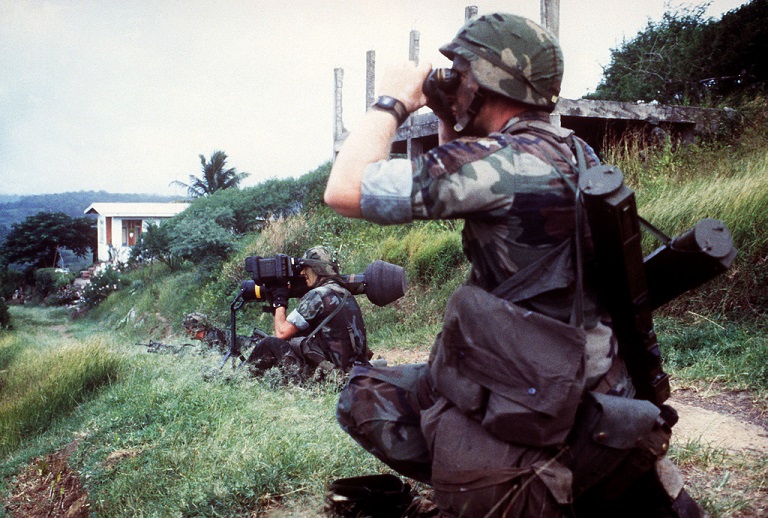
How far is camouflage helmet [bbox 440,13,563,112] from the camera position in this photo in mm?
1911

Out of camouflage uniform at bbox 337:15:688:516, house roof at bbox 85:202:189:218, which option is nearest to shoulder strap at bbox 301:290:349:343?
camouflage uniform at bbox 337:15:688:516

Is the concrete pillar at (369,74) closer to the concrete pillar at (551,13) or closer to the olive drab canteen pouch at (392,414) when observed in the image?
the concrete pillar at (551,13)

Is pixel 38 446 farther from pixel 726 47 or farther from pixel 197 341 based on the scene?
pixel 726 47

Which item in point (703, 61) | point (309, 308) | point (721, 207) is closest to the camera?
point (309, 308)

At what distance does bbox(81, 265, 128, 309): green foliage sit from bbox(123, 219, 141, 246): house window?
11866 millimetres

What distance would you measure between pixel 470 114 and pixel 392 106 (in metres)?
0.27

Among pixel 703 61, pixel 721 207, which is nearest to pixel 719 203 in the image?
pixel 721 207

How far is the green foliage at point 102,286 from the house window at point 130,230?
11.9 metres

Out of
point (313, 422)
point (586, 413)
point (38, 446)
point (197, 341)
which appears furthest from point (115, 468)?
point (197, 341)

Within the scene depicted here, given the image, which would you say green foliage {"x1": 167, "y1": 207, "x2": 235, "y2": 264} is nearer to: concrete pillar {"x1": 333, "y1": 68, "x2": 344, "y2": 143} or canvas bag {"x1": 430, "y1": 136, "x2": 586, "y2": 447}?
concrete pillar {"x1": 333, "y1": 68, "x2": 344, "y2": 143}

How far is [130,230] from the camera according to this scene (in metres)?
38.8

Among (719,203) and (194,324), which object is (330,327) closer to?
(719,203)

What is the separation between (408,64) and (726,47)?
14.4m

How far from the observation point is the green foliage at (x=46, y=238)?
127 ft
